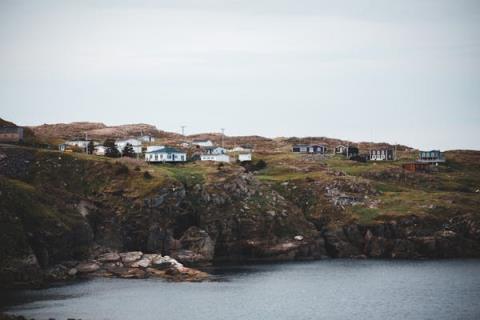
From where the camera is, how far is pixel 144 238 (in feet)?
615

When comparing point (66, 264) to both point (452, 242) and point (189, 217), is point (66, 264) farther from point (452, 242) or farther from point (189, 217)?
point (452, 242)

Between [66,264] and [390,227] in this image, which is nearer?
[66,264]

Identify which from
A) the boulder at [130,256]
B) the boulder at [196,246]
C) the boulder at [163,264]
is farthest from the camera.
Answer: the boulder at [196,246]

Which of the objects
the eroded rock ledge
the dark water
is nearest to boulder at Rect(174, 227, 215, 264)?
the dark water

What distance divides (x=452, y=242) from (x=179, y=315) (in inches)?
3679

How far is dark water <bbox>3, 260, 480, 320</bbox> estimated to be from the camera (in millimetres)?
127062


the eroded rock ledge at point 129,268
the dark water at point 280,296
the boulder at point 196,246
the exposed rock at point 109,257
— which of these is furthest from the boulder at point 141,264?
the boulder at point 196,246

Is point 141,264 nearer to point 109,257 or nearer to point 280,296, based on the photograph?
point 109,257

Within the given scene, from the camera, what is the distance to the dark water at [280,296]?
417 feet

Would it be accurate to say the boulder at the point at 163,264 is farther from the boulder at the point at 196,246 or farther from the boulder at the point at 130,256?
the boulder at the point at 196,246

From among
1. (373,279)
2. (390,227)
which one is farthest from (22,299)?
(390,227)

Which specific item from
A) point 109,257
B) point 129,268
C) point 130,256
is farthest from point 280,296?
point 109,257

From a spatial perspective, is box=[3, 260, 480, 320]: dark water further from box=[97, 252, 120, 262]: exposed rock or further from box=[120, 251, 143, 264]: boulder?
box=[97, 252, 120, 262]: exposed rock

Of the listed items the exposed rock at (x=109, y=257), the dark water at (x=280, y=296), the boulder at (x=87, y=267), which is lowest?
the dark water at (x=280, y=296)
